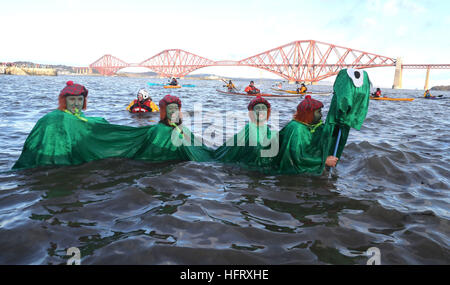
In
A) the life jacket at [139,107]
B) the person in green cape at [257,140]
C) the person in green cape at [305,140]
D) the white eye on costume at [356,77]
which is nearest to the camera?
the white eye on costume at [356,77]

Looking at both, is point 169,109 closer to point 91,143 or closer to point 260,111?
point 91,143

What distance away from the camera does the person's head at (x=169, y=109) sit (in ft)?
20.3

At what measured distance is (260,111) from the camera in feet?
19.2

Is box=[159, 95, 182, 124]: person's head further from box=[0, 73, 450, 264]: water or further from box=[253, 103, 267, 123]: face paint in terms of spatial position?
box=[253, 103, 267, 123]: face paint

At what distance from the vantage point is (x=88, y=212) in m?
4.07

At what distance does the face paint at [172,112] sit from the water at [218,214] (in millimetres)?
953

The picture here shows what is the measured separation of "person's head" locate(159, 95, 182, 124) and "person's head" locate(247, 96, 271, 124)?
4.92ft

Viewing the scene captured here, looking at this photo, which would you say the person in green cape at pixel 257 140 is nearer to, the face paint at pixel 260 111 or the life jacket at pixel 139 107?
the face paint at pixel 260 111

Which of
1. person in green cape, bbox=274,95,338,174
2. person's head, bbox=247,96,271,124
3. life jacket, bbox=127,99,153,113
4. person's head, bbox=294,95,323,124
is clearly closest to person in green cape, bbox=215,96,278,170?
person's head, bbox=247,96,271,124

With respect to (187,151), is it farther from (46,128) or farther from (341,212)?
(341,212)

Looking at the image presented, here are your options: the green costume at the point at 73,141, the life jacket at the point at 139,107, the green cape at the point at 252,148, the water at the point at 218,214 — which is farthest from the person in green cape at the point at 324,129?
the life jacket at the point at 139,107

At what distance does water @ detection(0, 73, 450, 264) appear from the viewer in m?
3.23

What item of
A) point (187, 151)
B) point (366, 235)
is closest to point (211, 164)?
point (187, 151)
